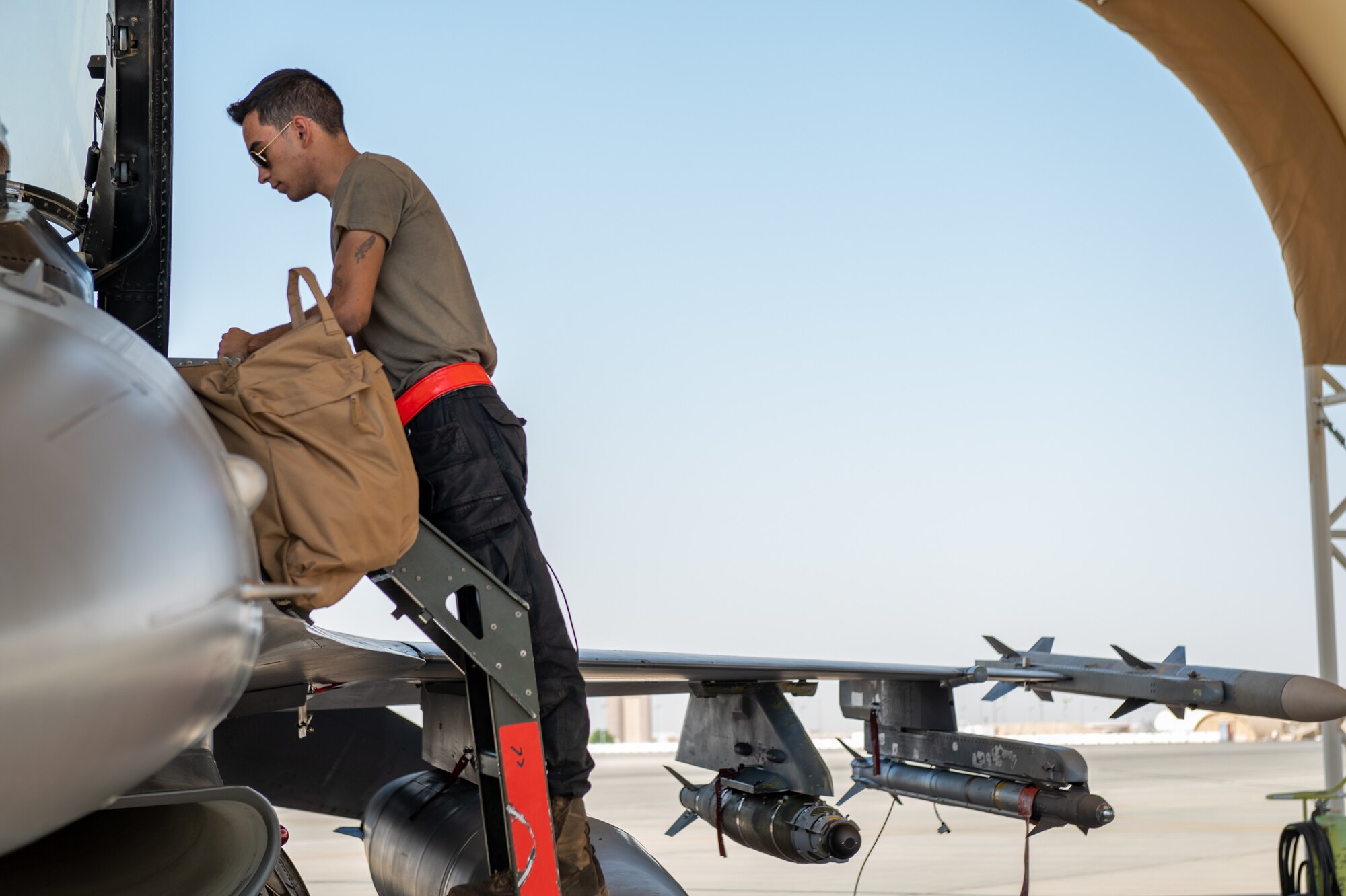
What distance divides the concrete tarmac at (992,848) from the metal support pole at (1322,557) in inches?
56.3

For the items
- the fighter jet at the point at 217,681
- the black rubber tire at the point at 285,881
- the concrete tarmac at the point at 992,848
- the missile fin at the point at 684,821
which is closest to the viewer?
the fighter jet at the point at 217,681

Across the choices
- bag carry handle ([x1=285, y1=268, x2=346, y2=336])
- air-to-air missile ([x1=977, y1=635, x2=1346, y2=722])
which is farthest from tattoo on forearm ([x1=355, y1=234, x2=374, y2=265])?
air-to-air missile ([x1=977, y1=635, x2=1346, y2=722])

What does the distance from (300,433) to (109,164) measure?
2164mm

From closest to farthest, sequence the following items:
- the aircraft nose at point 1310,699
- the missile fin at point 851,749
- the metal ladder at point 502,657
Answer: the metal ladder at point 502,657 → the aircraft nose at point 1310,699 → the missile fin at point 851,749

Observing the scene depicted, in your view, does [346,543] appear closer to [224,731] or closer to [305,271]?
[305,271]

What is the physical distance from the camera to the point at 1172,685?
6391 millimetres

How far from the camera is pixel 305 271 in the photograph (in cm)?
231

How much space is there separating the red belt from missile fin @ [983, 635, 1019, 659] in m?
5.08

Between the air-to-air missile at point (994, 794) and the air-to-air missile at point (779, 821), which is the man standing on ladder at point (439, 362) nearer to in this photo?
the air-to-air missile at point (779, 821)

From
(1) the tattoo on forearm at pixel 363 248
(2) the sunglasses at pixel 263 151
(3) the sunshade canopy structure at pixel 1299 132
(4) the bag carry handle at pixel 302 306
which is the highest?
(3) the sunshade canopy structure at pixel 1299 132

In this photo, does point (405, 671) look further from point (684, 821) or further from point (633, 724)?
point (633, 724)

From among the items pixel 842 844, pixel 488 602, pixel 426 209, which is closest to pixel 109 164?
pixel 426 209

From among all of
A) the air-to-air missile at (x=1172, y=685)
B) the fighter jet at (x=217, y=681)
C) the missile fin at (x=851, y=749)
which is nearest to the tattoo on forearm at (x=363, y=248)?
the fighter jet at (x=217, y=681)

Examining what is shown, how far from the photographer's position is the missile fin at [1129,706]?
6.52 m
